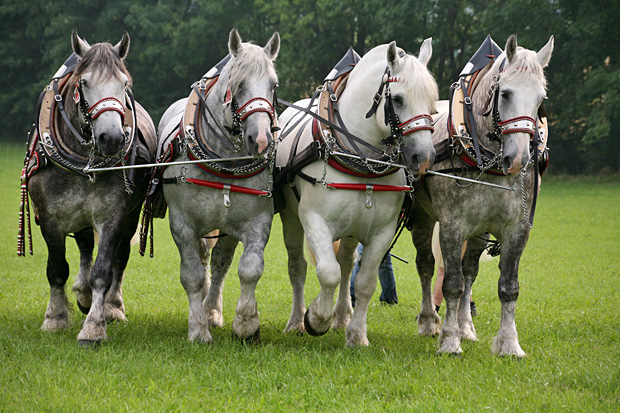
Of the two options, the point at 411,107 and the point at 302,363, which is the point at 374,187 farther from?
the point at 302,363

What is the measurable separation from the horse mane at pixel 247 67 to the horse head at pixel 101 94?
87cm

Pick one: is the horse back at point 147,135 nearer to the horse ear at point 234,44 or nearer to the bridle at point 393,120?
the horse ear at point 234,44

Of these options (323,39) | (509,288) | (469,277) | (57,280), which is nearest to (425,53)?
(509,288)

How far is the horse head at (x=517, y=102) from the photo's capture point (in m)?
4.78

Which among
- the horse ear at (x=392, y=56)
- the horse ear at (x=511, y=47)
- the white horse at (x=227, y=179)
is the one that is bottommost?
the white horse at (x=227, y=179)

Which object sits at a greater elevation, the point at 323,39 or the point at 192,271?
the point at 323,39

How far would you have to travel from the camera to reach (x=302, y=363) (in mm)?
Result: 4910

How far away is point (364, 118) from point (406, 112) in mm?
460

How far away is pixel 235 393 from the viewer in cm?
428

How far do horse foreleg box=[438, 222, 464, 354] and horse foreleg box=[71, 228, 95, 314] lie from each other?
3070 millimetres

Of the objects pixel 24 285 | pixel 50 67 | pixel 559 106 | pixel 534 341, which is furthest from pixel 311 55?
pixel 534 341

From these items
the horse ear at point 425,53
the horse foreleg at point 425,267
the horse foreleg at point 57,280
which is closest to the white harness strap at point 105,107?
the horse foreleg at point 57,280

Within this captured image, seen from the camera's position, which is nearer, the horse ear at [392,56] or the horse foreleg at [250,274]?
the horse ear at [392,56]

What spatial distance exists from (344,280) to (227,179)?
5.56 ft
